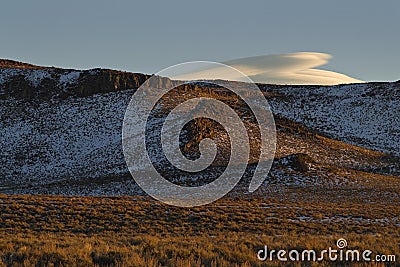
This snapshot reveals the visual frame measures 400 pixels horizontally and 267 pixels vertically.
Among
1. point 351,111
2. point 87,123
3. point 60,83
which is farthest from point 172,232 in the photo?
point 351,111

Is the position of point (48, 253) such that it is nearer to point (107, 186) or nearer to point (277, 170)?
point (107, 186)

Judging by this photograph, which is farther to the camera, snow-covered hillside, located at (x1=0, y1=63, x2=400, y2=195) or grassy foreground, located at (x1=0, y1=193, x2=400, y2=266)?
snow-covered hillside, located at (x1=0, y1=63, x2=400, y2=195)

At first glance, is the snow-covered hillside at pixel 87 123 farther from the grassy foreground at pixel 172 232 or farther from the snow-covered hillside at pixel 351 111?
the grassy foreground at pixel 172 232

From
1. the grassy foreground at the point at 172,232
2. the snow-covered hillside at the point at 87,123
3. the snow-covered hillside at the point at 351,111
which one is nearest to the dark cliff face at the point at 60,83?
the snow-covered hillside at the point at 87,123

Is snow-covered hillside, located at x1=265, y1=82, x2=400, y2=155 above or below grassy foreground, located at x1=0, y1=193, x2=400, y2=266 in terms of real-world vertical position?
above

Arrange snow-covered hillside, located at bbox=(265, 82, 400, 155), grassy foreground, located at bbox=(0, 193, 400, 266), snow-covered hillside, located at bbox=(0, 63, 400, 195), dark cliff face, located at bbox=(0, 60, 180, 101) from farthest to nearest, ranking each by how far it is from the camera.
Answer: snow-covered hillside, located at bbox=(265, 82, 400, 155) < dark cliff face, located at bbox=(0, 60, 180, 101) < snow-covered hillside, located at bbox=(0, 63, 400, 195) < grassy foreground, located at bbox=(0, 193, 400, 266)

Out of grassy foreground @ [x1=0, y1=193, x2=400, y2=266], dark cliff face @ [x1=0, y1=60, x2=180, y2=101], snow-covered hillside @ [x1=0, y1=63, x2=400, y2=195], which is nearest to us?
grassy foreground @ [x1=0, y1=193, x2=400, y2=266]

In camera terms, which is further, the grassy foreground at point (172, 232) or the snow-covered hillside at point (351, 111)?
the snow-covered hillside at point (351, 111)

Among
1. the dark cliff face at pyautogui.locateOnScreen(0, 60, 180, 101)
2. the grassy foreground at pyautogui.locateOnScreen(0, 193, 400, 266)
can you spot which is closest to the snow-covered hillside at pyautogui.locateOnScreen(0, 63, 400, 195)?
the dark cliff face at pyautogui.locateOnScreen(0, 60, 180, 101)

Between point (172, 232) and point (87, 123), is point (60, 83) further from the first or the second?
point (172, 232)

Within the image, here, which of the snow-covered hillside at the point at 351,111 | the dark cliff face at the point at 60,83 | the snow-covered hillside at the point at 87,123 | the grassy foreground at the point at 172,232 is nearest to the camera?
the grassy foreground at the point at 172,232

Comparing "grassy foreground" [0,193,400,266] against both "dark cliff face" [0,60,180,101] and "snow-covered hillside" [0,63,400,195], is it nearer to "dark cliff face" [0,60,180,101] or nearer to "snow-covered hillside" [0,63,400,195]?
"snow-covered hillside" [0,63,400,195]

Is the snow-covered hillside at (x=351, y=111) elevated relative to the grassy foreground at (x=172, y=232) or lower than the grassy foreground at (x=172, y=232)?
elevated

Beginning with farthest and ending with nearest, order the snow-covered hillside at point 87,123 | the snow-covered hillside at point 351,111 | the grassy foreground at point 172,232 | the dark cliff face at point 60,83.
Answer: the snow-covered hillside at point 351,111 → the dark cliff face at point 60,83 → the snow-covered hillside at point 87,123 → the grassy foreground at point 172,232
